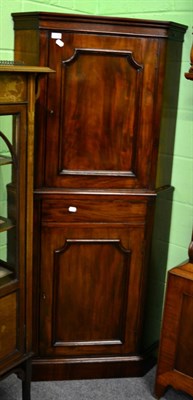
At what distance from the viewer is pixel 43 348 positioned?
91.7 inches

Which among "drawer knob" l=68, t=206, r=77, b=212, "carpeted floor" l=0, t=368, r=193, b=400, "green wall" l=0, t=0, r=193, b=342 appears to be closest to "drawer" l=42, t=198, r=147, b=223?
"drawer knob" l=68, t=206, r=77, b=212

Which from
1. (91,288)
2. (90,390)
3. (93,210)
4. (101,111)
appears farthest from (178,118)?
(90,390)

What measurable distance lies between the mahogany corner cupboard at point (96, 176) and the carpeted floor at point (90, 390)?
0.14 ft

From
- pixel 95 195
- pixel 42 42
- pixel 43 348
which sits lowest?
pixel 43 348

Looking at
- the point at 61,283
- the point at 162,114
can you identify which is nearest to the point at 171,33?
the point at 162,114

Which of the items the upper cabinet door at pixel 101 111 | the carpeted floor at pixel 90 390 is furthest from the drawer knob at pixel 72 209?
the carpeted floor at pixel 90 390

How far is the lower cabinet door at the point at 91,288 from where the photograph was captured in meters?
2.21

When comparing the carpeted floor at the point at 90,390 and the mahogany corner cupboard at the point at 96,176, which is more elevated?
the mahogany corner cupboard at the point at 96,176

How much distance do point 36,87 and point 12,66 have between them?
0.61 feet

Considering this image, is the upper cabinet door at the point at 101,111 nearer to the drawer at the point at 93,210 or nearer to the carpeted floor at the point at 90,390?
the drawer at the point at 93,210

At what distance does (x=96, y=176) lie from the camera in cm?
216

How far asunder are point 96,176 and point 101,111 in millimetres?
289

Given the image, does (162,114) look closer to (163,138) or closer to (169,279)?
(163,138)

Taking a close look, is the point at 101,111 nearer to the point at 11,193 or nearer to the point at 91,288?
the point at 11,193
